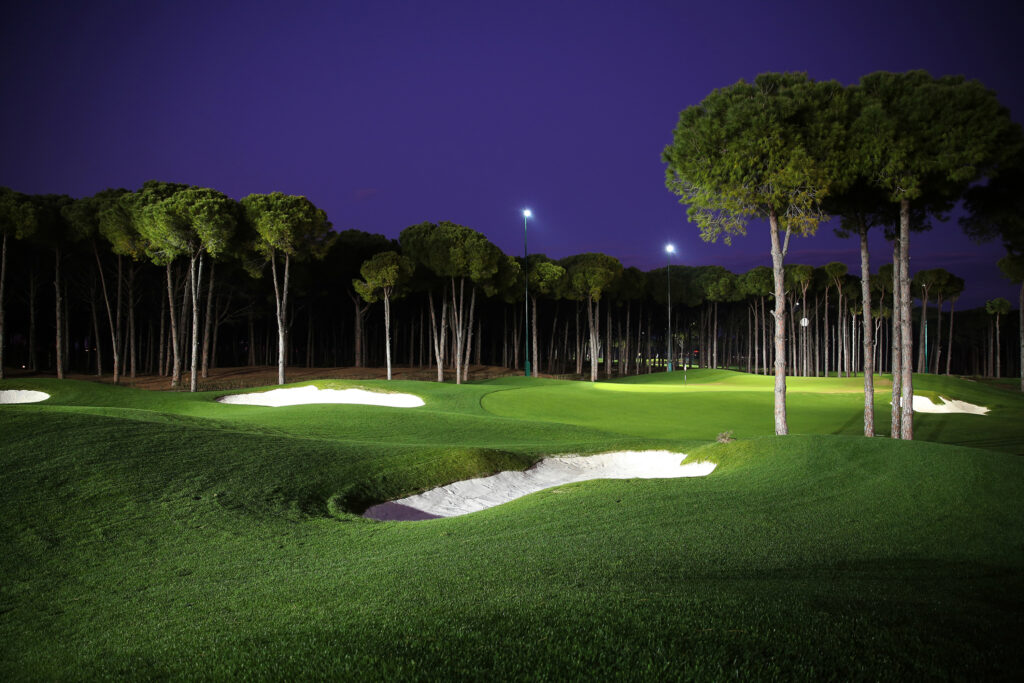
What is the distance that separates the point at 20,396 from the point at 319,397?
12450 millimetres

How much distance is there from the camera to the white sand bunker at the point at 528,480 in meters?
11.5

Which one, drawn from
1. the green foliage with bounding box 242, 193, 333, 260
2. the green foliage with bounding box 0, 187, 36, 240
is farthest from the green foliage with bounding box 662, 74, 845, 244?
the green foliage with bounding box 0, 187, 36, 240

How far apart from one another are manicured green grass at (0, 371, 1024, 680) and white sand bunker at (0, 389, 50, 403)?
16.2 metres

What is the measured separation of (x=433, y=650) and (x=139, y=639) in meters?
2.76

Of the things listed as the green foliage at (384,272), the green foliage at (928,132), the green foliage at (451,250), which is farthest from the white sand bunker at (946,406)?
the green foliage at (384,272)

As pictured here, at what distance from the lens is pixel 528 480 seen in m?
14.3

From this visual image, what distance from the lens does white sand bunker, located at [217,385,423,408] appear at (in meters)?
27.8

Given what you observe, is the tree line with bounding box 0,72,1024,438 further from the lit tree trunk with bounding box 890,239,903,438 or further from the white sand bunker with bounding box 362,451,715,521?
the white sand bunker with bounding box 362,451,715,521

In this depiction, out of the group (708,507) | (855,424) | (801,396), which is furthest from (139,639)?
(801,396)

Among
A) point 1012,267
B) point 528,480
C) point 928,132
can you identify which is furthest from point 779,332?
point 1012,267

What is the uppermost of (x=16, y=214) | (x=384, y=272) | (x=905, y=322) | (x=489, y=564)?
(x=16, y=214)

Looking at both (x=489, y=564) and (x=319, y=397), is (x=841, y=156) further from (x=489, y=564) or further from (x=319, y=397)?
(x=319, y=397)

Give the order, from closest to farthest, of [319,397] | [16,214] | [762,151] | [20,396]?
[762,151] < [20,396] < [319,397] < [16,214]

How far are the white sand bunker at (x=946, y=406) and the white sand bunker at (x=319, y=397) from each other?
1030 inches
